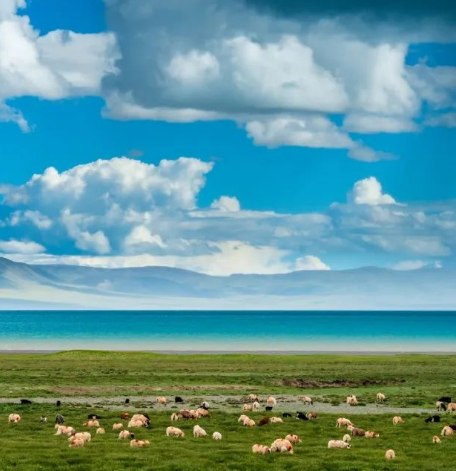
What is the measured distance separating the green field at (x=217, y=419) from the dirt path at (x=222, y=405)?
254 mm

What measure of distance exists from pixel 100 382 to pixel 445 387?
27.0 metres

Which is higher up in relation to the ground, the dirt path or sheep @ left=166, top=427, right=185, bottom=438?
the dirt path

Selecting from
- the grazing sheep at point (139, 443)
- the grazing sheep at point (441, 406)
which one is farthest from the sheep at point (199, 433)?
the grazing sheep at point (441, 406)

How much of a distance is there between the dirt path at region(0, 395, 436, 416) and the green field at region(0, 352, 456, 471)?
254mm

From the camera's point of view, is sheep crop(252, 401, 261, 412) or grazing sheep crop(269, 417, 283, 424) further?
sheep crop(252, 401, 261, 412)

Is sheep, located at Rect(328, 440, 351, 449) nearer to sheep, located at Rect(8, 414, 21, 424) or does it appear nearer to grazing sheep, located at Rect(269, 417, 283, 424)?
grazing sheep, located at Rect(269, 417, 283, 424)

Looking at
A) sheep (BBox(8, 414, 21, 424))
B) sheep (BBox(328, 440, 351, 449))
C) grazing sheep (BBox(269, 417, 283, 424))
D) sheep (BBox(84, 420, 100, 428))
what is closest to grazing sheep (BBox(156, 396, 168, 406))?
grazing sheep (BBox(269, 417, 283, 424))

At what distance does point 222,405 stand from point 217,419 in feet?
25.6

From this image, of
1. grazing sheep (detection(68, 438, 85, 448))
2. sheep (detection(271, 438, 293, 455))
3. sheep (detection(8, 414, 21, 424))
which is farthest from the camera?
sheep (detection(8, 414, 21, 424))

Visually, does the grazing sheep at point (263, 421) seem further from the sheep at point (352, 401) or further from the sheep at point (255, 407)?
the sheep at point (352, 401)

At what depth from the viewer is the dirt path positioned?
156 feet

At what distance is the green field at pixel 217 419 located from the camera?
1171 inches

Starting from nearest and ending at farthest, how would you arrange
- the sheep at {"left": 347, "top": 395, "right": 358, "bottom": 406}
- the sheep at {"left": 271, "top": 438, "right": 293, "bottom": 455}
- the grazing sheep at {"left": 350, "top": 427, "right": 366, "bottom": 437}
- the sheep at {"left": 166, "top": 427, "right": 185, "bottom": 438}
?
the sheep at {"left": 271, "top": 438, "right": 293, "bottom": 455}, the sheep at {"left": 166, "top": 427, "right": 185, "bottom": 438}, the grazing sheep at {"left": 350, "top": 427, "right": 366, "bottom": 437}, the sheep at {"left": 347, "top": 395, "right": 358, "bottom": 406}

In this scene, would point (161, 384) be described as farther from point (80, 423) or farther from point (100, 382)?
point (80, 423)
